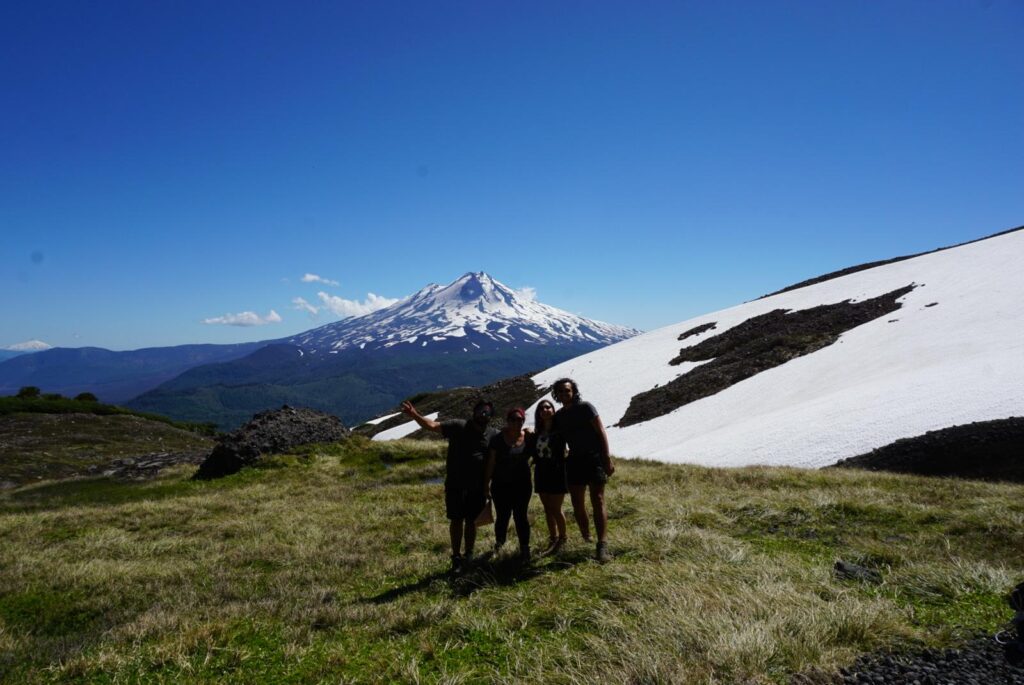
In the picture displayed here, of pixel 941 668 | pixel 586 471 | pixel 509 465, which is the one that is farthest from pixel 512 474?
pixel 941 668

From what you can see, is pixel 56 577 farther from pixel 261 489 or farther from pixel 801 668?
pixel 801 668

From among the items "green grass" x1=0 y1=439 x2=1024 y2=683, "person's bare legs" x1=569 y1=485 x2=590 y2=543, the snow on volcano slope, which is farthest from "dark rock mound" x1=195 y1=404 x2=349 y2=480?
"person's bare legs" x1=569 y1=485 x2=590 y2=543

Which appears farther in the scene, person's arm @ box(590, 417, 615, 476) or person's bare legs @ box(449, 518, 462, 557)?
person's bare legs @ box(449, 518, 462, 557)

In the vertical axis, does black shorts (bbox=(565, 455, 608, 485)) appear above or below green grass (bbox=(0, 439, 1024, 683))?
above

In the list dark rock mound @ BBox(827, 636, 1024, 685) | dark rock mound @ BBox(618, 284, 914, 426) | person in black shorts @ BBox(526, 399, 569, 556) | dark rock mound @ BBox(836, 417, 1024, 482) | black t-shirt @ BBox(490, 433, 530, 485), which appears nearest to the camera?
dark rock mound @ BBox(827, 636, 1024, 685)

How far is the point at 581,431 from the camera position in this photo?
839 cm

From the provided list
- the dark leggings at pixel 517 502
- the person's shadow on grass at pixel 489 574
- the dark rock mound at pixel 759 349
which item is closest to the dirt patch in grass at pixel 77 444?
the person's shadow on grass at pixel 489 574

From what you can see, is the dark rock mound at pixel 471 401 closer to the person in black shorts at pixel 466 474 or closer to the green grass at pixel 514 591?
the green grass at pixel 514 591

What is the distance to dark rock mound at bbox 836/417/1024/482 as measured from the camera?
17.1m

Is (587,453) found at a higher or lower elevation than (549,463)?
higher

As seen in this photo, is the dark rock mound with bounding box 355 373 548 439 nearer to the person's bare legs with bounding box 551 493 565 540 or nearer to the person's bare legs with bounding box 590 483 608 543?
the person's bare legs with bounding box 551 493 565 540

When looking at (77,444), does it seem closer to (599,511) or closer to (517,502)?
(517,502)

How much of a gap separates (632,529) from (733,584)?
355 cm

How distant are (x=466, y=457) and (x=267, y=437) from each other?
62.2 ft
